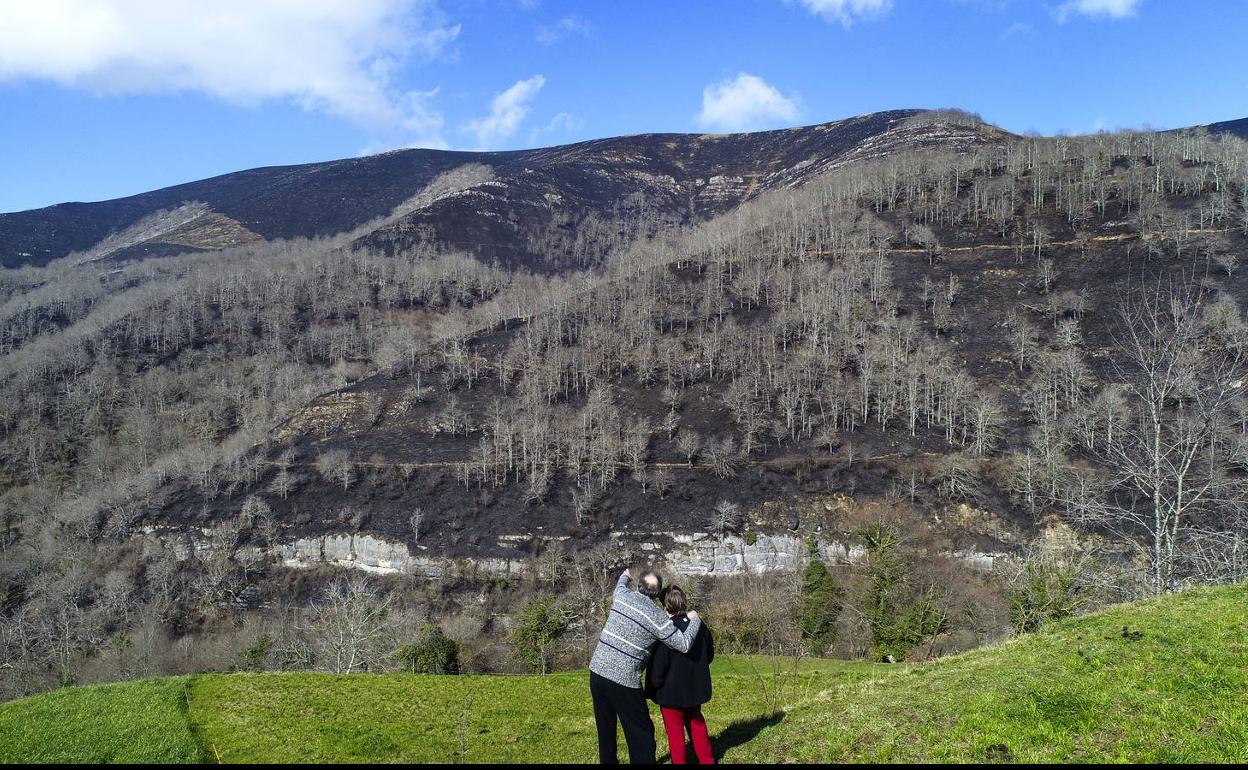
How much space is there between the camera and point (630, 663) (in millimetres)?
7207

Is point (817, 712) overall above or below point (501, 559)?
above

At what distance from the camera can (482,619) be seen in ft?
185

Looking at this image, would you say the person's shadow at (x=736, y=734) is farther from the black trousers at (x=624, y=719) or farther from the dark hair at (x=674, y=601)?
the dark hair at (x=674, y=601)

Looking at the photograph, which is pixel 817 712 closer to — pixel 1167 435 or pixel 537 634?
pixel 537 634

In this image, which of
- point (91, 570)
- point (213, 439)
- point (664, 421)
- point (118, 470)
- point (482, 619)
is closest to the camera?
point (482, 619)

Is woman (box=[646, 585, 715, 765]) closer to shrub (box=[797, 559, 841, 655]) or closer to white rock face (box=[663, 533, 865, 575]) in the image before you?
shrub (box=[797, 559, 841, 655])

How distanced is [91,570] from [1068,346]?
350 feet

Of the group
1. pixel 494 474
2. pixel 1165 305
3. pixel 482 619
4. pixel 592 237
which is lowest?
pixel 482 619

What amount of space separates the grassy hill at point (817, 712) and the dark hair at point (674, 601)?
7.61ft

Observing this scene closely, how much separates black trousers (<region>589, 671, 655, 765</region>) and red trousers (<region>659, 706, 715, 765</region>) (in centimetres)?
27

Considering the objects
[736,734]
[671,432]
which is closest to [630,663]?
[736,734]

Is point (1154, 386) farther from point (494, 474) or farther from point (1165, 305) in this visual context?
point (1165, 305)

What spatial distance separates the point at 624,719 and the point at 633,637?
96 cm

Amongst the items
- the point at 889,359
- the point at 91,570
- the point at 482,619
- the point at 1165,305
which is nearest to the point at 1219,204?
the point at 1165,305
